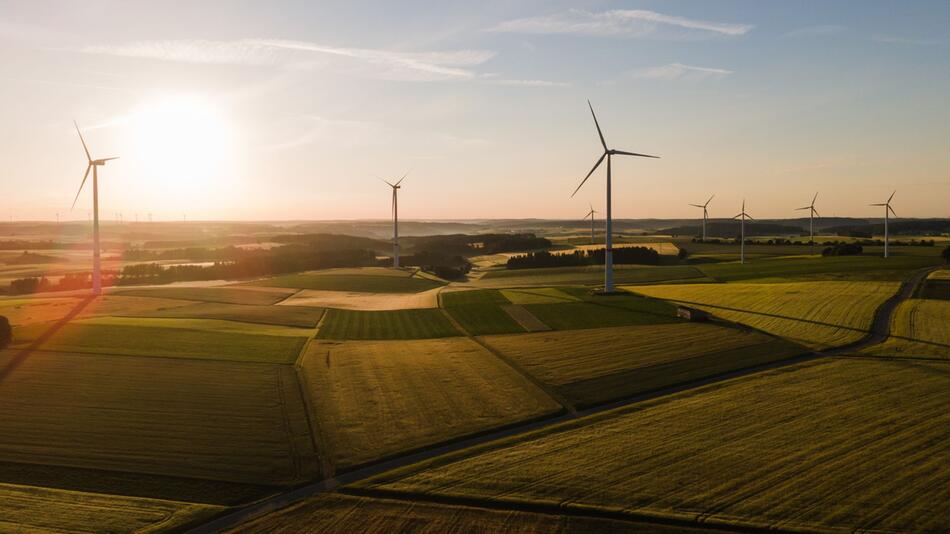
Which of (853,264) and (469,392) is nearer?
(469,392)

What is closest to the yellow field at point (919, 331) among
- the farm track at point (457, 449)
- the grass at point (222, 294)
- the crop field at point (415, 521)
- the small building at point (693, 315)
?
the farm track at point (457, 449)

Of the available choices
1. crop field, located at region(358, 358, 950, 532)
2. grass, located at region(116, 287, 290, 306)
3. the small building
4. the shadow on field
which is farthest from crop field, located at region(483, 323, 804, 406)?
grass, located at region(116, 287, 290, 306)

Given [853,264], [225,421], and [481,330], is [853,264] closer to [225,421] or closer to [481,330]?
[481,330]

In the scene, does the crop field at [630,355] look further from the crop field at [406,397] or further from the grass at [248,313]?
the grass at [248,313]

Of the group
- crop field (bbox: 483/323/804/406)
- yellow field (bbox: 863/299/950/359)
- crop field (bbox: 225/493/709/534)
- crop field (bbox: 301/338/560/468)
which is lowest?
crop field (bbox: 225/493/709/534)

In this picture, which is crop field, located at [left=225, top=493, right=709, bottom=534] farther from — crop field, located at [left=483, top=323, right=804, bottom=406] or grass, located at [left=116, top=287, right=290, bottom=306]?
grass, located at [left=116, top=287, right=290, bottom=306]

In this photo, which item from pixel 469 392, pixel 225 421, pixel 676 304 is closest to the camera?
pixel 225 421

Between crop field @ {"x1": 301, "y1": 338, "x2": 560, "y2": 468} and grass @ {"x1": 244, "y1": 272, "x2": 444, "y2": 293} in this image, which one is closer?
crop field @ {"x1": 301, "y1": 338, "x2": 560, "y2": 468}

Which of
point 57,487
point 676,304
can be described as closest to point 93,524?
point 57,487
